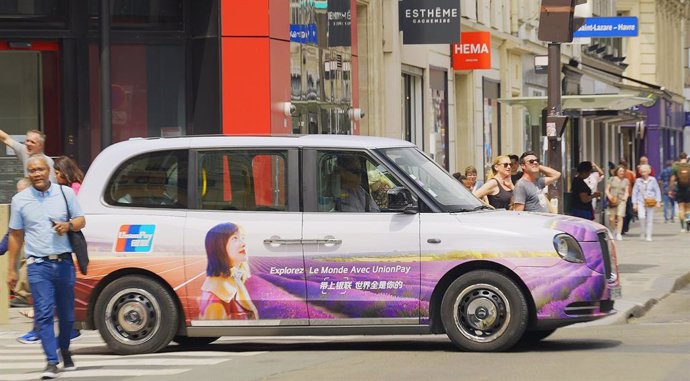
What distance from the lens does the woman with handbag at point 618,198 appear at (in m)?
35.1

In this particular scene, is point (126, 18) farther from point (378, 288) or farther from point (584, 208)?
point (378, 288)

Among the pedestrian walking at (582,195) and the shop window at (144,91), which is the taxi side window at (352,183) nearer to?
the shop window at (144,91)

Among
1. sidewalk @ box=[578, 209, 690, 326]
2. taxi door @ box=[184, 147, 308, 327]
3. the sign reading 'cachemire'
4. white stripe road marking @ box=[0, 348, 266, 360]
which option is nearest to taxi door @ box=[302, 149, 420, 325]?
taxi door @ box=[184, 147, 308, 327]

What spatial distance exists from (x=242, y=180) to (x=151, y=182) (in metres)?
0.82

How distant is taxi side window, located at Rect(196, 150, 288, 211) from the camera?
1316cm

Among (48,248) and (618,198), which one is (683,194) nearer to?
(618,198)

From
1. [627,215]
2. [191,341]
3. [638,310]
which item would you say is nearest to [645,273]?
[638,310]

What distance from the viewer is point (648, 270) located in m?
23.6

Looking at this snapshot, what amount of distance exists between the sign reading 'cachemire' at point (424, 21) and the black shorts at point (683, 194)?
9.40 meters

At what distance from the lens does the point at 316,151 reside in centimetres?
1327

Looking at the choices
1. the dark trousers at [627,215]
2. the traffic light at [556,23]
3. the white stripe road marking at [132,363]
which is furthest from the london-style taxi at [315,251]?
the dark trousers at [627,215]

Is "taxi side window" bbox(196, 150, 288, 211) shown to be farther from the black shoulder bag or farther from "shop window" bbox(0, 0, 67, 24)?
"shop window" bbox(0, 0, 67, 24)

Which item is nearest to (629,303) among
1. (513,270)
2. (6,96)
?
(513,270)

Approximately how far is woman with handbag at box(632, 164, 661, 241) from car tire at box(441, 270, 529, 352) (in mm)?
21892
